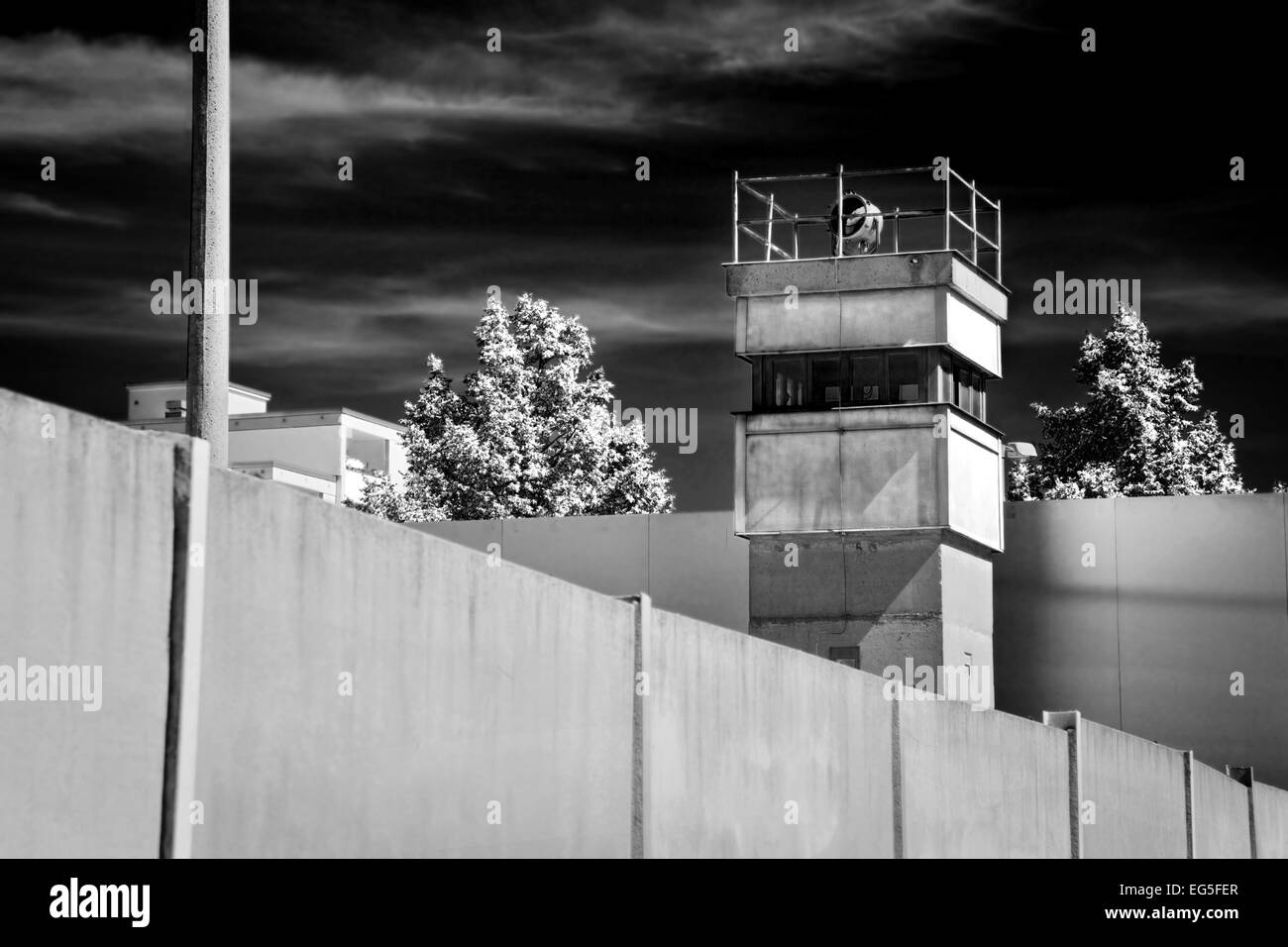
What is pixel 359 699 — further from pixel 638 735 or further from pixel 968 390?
pixel 968 390

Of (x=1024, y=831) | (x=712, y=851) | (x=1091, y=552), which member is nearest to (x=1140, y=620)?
(x=1091, y=552)

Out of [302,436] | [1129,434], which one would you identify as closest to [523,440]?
[1129,434]

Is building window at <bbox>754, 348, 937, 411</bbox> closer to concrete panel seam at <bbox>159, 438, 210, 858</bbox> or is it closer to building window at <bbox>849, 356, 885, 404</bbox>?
building window at <bbox>849, 356, 885, 404</bbox>

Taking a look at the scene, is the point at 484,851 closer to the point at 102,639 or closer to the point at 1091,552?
the point at 102,639

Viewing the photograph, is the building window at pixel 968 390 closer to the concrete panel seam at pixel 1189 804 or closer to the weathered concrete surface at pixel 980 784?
the concrete panel seam at pixel 1189 804

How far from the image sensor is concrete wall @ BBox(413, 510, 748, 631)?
114 feet

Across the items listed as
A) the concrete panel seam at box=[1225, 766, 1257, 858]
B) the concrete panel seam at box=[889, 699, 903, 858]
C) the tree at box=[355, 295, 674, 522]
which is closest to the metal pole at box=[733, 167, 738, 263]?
the concrete panel seam at box=[1225, 766, 1257, 858]

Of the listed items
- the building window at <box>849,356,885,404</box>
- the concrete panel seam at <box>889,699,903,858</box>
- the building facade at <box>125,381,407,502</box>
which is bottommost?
the concrete panel seam at <box>889,699,903,858</box>

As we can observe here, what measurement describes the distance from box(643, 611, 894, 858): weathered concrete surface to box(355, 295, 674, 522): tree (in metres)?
39.9

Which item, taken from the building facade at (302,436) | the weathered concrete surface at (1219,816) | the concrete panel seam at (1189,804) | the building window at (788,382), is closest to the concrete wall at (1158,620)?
the building window at (788,382)

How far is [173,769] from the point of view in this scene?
6762 mm

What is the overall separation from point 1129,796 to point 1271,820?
743 cm

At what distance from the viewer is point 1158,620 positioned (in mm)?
33062

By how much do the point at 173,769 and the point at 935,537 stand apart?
2411 cm
